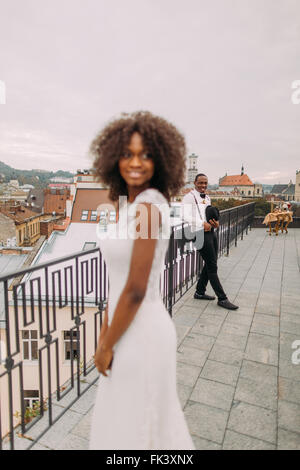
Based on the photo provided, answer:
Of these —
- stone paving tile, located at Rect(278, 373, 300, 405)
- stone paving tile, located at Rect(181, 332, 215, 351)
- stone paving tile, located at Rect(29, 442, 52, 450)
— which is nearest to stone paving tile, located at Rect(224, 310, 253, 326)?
stone paving tile, located at Rect(181, 332, 215, 351)

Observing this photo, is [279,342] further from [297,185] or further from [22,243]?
[297,185]

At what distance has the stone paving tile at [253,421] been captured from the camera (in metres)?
2.13

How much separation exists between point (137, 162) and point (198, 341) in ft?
9.59

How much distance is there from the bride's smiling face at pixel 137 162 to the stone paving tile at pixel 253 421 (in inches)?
83.7

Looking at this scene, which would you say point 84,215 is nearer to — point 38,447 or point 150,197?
point 38,447

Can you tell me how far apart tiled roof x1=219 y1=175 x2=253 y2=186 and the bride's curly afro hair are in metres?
132

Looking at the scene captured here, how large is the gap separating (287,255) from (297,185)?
3694 inches

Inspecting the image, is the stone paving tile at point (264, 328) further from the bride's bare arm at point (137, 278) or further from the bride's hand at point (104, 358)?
the bride's bare arm at point (137, 278)

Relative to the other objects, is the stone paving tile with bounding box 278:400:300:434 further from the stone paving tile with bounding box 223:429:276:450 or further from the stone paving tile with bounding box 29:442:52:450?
the stone paving tile with bounding box 29:442:52:450

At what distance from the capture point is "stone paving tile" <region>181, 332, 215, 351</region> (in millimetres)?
3411

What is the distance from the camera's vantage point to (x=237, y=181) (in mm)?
127625

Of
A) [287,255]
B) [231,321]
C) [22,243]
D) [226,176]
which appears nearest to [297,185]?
[226,176]

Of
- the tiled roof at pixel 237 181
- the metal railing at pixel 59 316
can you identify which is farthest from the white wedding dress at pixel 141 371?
the tiled roof at pixel 237 181

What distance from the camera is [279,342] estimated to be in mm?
3537
